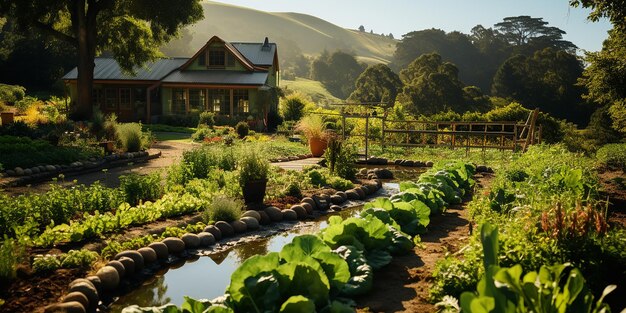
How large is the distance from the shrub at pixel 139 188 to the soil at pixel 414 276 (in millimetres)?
4724

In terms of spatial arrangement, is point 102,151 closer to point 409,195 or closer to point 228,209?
point 228,209

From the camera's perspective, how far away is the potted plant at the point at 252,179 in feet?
32.9

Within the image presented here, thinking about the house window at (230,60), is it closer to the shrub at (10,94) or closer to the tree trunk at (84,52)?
the tree trunk at (84,52)

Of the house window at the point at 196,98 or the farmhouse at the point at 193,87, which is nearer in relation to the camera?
the farmhouse at the point at 193,87

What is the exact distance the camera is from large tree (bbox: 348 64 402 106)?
51219 mm

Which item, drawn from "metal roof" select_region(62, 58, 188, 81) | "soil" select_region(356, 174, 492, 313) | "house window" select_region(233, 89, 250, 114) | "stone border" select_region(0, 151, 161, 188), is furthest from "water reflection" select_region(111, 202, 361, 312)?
"metal roof" select_region(62, 58, 188, 81)

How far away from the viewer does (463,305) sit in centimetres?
347

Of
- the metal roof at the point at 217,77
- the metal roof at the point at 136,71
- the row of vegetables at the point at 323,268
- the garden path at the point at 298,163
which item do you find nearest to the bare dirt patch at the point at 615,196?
the row of vegetables at the point at 323,268

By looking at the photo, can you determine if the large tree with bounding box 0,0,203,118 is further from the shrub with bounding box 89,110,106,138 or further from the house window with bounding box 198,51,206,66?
the house window with bounding box 198,51,206,66

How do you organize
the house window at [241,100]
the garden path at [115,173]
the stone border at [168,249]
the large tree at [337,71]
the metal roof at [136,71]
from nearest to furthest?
the stone border at [168,249] < the garden path at [115,173] < the house window at [241,100] < the metal roof at [136,71] < the large tree at [337,71]

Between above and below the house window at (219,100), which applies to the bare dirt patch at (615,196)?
below

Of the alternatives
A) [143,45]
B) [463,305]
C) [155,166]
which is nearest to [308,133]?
[155,166]

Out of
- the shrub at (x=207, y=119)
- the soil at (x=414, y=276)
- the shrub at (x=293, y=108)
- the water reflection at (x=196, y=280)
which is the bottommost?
the water reflection at (x=196, y=280)

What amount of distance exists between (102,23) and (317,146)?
14.5 metres
